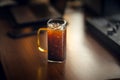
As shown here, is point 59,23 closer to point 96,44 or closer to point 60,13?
point 96,44

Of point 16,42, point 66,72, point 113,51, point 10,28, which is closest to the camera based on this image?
point 66,72

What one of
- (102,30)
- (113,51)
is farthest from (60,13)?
(113,51)

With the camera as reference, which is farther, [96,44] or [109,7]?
Answer: [109,7]

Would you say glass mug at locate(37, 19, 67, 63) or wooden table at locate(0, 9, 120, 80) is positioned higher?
glass mug at locate(37, 19, 67, 63)

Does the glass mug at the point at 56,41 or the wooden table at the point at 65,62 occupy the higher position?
the glass mug at the point at 56,41

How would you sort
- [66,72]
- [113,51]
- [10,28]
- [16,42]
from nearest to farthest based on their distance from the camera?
[66,72], [113,51], [16,42], [10,28]
